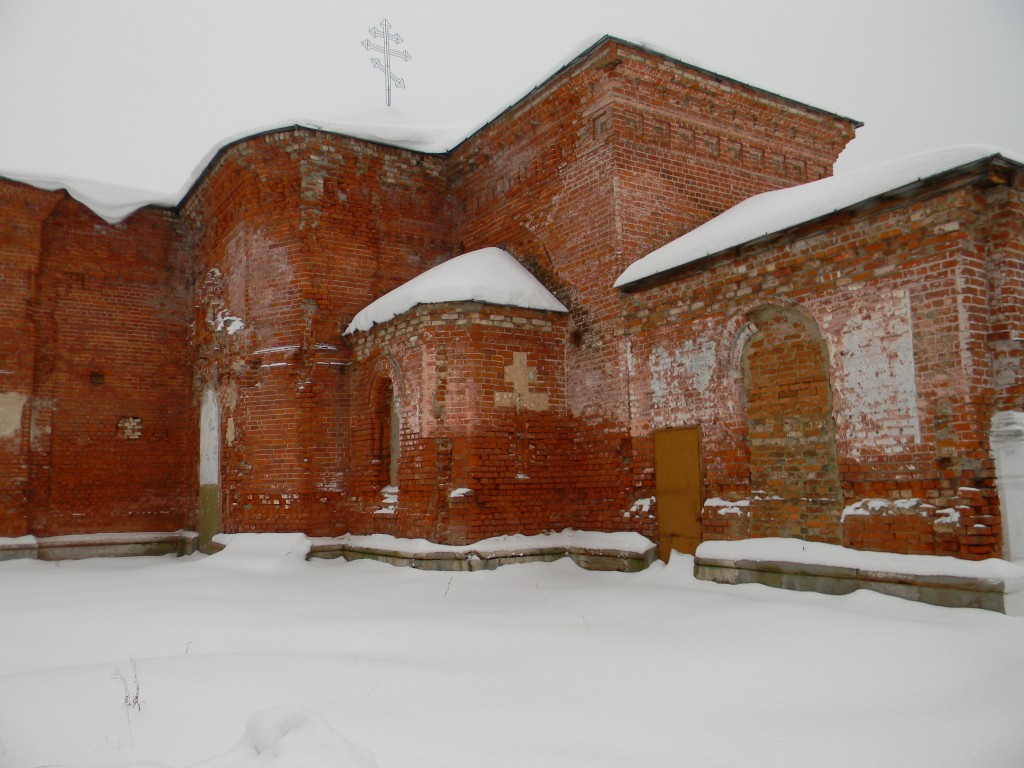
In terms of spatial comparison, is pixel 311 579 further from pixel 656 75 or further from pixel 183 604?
pixel 656 75

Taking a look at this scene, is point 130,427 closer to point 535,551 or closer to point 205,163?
point 205,163

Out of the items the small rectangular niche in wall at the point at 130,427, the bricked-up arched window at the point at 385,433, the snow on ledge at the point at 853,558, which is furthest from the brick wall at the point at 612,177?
the small rectangular niche in wall at the point at 130,427

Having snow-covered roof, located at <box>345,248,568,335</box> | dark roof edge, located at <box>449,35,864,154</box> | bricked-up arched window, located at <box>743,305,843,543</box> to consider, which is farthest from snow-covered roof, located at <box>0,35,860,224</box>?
bricked-up arched window, located at <box>743,305,843,543</box>

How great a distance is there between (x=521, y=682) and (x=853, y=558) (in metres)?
3.19

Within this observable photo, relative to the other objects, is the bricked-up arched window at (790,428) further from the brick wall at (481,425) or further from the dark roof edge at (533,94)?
the dark roof edge at (533,94)

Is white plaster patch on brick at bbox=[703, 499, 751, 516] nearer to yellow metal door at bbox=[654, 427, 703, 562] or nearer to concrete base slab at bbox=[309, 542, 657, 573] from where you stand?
yellow metal door at bbox=[654, 427, 703, 562]

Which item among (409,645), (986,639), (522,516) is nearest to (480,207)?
(522,516)

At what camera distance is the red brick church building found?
18.7ft

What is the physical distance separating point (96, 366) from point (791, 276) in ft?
35.1

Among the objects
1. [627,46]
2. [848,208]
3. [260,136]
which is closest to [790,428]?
[848,208]

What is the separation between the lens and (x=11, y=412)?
11156 mm

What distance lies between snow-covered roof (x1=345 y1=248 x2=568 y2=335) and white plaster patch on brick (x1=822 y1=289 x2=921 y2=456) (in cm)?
367

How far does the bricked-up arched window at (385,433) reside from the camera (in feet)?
32.4

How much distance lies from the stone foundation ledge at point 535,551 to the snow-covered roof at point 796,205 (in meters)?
2.90
